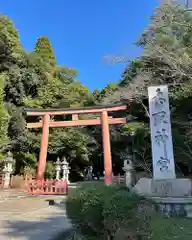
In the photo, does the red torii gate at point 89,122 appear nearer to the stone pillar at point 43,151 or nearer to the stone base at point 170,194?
the stone pillar at point 43,151

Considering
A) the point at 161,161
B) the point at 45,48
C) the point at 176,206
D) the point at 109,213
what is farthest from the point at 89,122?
the point at 45,48

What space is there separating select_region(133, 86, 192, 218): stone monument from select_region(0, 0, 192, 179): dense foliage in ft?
10.8

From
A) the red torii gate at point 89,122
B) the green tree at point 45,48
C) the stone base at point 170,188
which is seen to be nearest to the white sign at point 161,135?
the stone base at point 170,188

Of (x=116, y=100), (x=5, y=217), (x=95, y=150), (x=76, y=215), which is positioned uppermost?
(x=116, y=100)

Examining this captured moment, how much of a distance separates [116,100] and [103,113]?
195 cm

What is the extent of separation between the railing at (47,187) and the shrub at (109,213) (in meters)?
8.84

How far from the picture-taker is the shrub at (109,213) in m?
3.02

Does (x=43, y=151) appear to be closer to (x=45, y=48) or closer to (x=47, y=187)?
(x=47, y=187)

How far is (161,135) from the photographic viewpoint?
6.89 meters

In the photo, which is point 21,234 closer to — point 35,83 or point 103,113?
point 103,113

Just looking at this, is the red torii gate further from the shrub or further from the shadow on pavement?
the shrub

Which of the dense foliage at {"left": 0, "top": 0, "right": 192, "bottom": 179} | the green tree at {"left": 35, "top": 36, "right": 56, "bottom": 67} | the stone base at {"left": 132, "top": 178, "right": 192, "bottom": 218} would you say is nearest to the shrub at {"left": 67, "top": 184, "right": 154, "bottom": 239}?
the stone base at {"left": 132, "top": 178, "right": 192, "bottom": 218}

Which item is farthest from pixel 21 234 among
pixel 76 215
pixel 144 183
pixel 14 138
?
pixel 14 138

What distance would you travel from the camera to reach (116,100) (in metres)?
16.2
